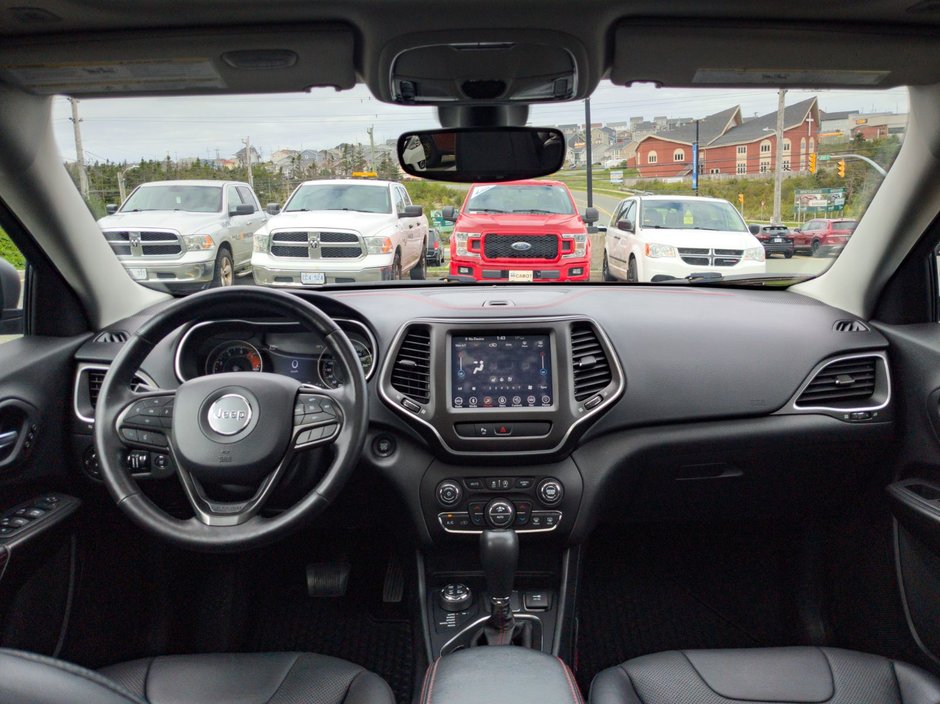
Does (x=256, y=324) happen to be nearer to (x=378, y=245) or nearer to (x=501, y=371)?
(x=501, y=371)

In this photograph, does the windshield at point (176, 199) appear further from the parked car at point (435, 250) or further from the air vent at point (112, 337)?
the parked car at point (435, 250)

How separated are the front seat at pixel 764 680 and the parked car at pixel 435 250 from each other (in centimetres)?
216

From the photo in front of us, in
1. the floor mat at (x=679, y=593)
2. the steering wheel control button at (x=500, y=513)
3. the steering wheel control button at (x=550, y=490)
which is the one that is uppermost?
the steering wheel control button at (x=550, y=490)

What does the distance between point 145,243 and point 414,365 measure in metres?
1.34

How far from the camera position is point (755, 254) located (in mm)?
3377

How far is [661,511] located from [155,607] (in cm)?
221

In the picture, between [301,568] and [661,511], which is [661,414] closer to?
[661,511]

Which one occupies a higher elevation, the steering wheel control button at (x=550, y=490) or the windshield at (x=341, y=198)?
the windshield at (x=341, y=198)

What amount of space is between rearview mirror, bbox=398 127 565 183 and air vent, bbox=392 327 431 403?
594 mm

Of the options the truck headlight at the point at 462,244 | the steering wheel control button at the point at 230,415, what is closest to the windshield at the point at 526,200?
the truck headlight at the point at 462,244

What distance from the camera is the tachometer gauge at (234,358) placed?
2922 mm

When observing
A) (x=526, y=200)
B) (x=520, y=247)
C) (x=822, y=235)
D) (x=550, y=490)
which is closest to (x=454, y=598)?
(x=550, y=490)

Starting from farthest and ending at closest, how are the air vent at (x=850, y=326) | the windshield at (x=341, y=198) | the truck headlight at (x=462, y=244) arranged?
the truck headlight at (x=462, y=244) → the windshield at (x=341, y=198) → the air vent at (x=850, y=326)

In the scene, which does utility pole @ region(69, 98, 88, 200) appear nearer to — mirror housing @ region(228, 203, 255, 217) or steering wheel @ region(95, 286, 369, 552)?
mirror housing @ region(228, 203, 255, 217)
